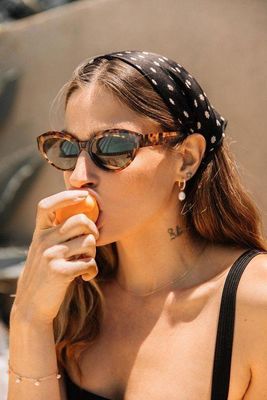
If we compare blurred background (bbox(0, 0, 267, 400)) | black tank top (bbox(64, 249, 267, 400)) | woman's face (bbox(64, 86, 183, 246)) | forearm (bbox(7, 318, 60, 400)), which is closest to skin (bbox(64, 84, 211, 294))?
woman's face (bbox(64, 86, 183, 246))

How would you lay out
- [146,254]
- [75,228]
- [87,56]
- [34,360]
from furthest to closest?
[87,56] → [146,254] → [34,360] → [75,228]

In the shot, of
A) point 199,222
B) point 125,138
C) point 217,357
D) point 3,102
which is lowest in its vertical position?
point 3,102

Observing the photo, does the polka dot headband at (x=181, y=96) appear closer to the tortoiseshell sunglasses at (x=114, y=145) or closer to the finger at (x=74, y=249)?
the tortoiseshell sunglasses at (x=114, y=145)

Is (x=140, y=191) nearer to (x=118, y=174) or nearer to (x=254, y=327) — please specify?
(x=118, y=174)

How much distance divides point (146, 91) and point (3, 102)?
10.1 feet

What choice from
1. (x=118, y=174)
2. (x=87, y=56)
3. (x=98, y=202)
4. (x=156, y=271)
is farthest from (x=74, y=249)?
(x=87, y=56)

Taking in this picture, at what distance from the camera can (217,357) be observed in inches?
79.4

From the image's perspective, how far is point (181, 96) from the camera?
2.23m

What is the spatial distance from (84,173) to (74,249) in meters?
0.23

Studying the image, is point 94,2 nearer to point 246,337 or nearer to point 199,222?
point 199,222

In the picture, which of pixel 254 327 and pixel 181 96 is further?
pixel 181 96

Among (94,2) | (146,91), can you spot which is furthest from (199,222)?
(94,2)

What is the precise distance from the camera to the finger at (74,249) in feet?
6.84

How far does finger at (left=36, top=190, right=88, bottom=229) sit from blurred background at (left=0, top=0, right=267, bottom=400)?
0.68 meters
